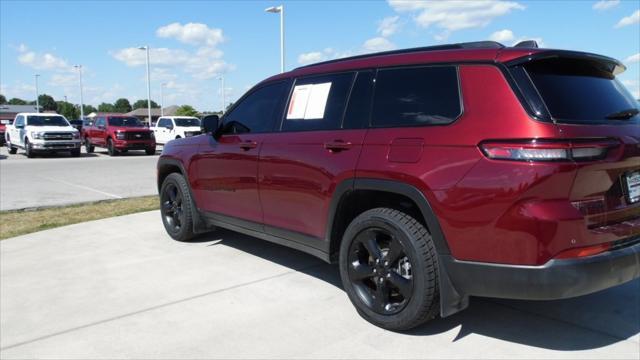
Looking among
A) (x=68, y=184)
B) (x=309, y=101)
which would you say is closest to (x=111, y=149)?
(x=68, y=184)

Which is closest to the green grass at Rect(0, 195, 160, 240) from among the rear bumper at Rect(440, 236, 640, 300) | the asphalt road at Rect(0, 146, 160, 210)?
the asphalt road at Rect(0, 146, 160, 210)

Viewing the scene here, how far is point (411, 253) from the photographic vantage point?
3.13m

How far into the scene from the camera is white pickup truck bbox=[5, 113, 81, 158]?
68.7 ft

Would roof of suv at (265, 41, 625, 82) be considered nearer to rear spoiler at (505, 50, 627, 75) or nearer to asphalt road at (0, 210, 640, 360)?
rear spoiler at (505, 50, 627, 75)

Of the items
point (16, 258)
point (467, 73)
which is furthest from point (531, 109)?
point (16, 258)

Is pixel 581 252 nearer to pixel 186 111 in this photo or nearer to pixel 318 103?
pixel 318 103

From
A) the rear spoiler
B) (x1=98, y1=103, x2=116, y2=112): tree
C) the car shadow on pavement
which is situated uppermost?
(x1=98, y1=103, x2=116, y2=112): tree

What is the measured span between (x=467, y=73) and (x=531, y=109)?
1.55ft

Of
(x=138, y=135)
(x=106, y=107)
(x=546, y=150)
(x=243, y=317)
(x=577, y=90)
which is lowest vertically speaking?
(x=243, y=317)

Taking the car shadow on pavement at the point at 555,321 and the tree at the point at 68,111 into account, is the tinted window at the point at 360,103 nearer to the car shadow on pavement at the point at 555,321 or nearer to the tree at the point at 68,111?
the car shadow on pavement at the point at 555,321

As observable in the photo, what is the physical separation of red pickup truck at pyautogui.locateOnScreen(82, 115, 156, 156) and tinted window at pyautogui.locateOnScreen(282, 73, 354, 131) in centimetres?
2078

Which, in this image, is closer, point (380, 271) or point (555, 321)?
point (380, 271)

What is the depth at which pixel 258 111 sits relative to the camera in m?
4.66

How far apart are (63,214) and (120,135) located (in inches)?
648
